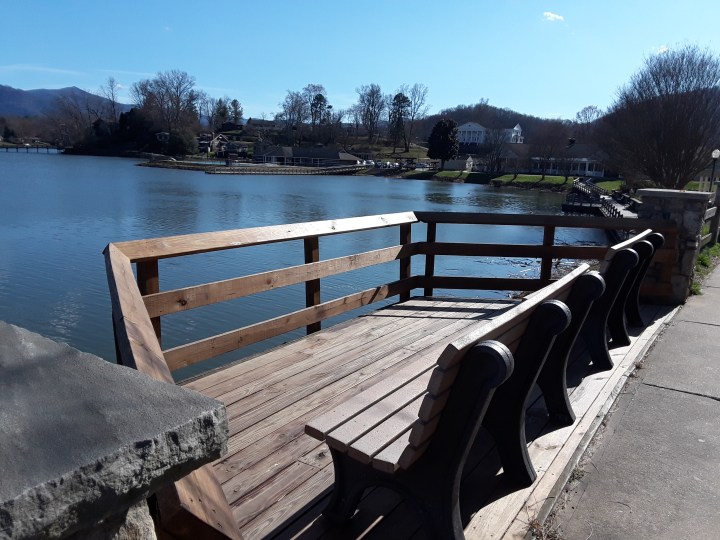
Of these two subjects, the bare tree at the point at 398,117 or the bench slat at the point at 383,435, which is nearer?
the bench slat at the point at 383,435

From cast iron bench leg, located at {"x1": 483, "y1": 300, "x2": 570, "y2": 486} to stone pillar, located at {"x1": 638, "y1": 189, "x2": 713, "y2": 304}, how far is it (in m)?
4.27

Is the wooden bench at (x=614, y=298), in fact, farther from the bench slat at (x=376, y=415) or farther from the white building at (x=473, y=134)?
the white building at (x=473, y=134)

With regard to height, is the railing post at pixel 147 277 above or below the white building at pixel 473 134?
below

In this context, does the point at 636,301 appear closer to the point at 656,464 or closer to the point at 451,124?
the point at 656,464

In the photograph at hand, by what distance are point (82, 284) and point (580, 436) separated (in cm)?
1345

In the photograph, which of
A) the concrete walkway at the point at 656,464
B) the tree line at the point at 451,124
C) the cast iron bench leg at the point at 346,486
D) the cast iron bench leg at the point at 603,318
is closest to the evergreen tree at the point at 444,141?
the tree line at the point at 451,124

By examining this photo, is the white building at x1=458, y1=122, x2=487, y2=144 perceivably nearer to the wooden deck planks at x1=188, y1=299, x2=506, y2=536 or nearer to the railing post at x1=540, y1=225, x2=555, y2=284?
the railing post at x1=540, y1=225, x2=555, y2=284

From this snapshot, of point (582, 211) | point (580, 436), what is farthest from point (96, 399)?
point (582, 211)

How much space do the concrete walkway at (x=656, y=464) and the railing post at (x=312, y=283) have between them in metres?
2.42

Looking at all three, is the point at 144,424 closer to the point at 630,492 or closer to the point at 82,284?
the point at 630,492

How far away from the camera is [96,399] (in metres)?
1.04

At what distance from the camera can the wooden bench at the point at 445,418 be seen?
1.88 m

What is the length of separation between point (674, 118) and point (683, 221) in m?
29.7

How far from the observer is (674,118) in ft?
104
